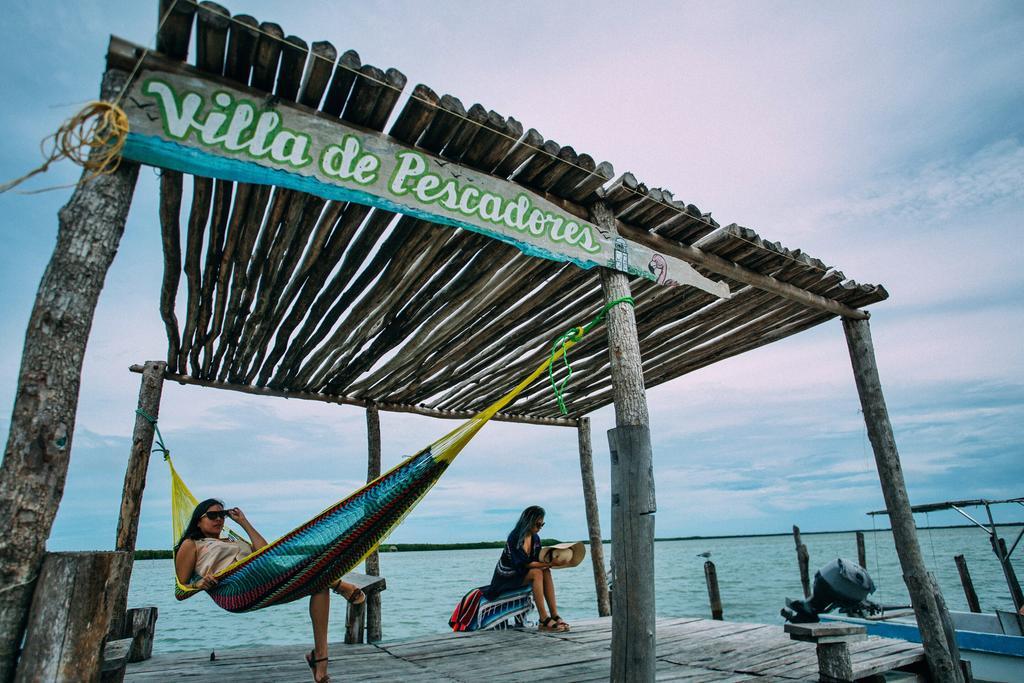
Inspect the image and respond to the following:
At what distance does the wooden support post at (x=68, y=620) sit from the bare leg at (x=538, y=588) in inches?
137

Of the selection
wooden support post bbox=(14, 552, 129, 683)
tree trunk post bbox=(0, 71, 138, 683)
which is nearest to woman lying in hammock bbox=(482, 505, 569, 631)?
wooden support post bbox=(14, 552, 129, 683)

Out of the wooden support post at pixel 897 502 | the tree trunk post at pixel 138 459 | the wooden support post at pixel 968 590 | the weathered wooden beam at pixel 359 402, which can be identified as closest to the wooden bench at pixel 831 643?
the wooden support post at pixel 897 502

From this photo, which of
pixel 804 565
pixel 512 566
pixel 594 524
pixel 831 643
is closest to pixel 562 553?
pixel 512 566

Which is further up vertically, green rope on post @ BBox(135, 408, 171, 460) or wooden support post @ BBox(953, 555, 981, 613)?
green rope on post @ BBox(135, 408, 171, 460)

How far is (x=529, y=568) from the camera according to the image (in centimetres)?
472

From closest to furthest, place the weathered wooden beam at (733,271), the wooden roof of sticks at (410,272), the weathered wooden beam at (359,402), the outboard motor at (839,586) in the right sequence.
Answer: the wooden roof of sticks at (410,272) < the weathered wooden beam at (733,271) < the weathered wooden beam at (359,402) < the outboard motor at (839,586)

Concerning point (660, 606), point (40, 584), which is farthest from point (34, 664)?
point (660, 606)

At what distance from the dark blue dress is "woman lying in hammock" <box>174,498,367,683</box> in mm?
1801

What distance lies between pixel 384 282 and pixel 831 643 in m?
3.04

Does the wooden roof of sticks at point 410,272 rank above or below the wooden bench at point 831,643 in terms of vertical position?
above

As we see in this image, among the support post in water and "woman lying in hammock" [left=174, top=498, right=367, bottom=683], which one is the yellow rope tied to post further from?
the support post in water

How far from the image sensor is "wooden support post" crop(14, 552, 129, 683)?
1573 millimetres

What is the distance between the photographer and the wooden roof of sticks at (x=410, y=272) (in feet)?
7.18

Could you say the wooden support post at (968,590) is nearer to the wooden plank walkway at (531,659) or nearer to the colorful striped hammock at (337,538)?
the wooden plank walkway at (531,659)
